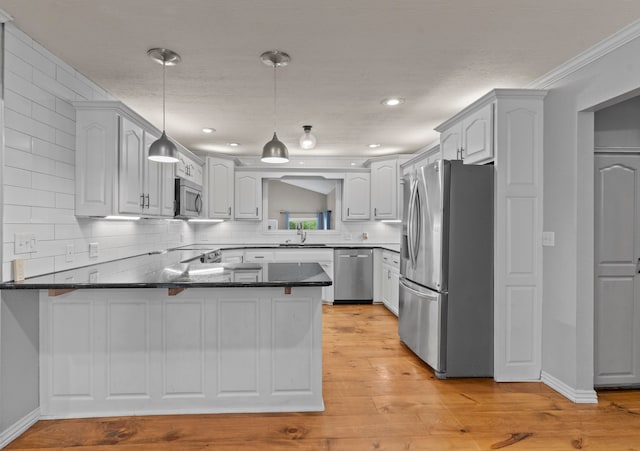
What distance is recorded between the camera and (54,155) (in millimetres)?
2629

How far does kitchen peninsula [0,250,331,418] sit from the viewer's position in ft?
7.90

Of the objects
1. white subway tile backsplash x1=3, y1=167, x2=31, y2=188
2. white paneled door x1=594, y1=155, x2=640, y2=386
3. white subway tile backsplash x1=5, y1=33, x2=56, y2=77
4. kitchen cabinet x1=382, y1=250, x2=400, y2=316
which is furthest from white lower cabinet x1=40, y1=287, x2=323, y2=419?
kitchen cabinet x1=382, y1=250, x2=400, y2=316

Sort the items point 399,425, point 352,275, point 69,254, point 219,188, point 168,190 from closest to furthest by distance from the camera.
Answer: point 399,425 → point 69,254 → point 168,190 → point 219,188 → point 352,275

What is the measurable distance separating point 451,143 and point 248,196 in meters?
3.43

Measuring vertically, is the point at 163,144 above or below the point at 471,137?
below

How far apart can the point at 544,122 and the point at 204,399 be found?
324cm

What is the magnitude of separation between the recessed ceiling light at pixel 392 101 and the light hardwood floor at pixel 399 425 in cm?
248

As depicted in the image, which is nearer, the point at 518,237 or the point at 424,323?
the point at 518,237

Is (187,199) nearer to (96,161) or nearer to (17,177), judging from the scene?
(96,161)

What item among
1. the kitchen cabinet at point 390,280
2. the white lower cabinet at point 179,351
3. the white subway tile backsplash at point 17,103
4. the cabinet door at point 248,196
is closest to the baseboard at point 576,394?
the white lower cabinet at point 179,351

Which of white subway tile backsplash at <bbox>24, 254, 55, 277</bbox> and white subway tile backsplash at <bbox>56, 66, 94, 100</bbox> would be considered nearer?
white subway tile backsplash at <bbox>24, 254, 55, 277</bbox>

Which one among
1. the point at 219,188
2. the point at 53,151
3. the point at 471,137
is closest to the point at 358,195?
the point at 219,188

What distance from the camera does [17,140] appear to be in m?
2.29

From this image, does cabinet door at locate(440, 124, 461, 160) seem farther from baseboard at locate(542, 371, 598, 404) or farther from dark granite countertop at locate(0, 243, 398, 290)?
baseboard at locate(542, 371, 598, 404)
